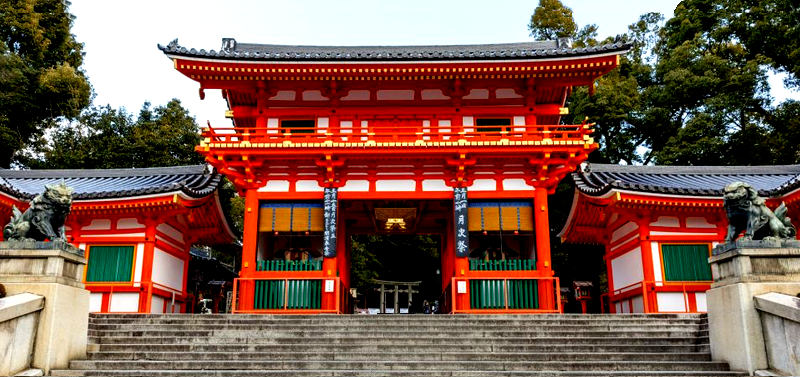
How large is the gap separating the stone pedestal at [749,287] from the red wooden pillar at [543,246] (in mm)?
6097

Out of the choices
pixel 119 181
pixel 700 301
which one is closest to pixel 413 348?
pixel 700 301

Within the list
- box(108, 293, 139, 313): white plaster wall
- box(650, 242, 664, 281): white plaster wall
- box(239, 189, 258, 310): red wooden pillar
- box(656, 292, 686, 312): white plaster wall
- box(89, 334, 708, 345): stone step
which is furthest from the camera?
box(108, 293, 139, 313): white plaster wall

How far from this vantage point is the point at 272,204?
15531mm

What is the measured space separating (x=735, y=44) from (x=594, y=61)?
20.4 metres

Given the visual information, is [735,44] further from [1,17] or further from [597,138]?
[1,17]

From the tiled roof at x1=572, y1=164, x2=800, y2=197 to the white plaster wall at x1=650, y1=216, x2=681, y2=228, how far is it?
860 millimetres

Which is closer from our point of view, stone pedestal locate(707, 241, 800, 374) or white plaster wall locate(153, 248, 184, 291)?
stone pedestal locate(707, 241, 800, 374)

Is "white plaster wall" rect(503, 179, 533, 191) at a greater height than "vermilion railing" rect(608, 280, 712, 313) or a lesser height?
greater

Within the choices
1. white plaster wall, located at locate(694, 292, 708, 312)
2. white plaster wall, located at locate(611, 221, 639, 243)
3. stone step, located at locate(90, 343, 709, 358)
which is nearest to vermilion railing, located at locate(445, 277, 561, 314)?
white plaster wall, located at locate(611, 221, 639, 243)

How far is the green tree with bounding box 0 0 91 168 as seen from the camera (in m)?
30.2

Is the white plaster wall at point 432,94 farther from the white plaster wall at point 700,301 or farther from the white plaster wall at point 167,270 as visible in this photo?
the white plaster wall at point 167,270

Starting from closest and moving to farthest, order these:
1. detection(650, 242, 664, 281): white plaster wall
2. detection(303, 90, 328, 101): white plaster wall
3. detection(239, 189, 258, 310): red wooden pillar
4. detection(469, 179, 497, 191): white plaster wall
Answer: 1. detection(239, 189, 258, 310): red wooden pillar
2. detection(650, 242, 664, 281): white plaster wall
3. detection(469, 179, 497, 191): white plaster wall
4. detection(303, 90, 328, 101): white plaster wall

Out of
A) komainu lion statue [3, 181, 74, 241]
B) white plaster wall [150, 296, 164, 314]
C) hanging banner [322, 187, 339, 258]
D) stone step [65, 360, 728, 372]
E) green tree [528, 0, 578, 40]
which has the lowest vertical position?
stone step [65, 360, 728, 372]

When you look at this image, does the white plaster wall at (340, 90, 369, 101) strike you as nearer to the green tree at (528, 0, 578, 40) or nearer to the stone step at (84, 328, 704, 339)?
the stone step at (84, 328, 704, 339)
